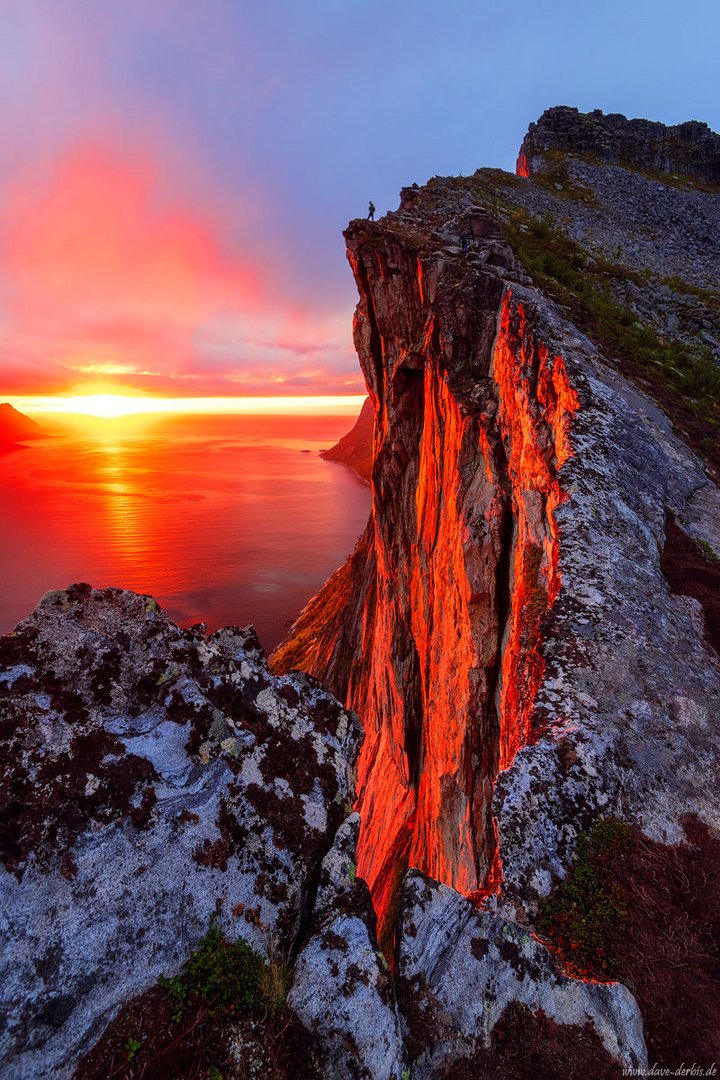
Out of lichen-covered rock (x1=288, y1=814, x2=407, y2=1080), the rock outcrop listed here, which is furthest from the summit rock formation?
the rock outcrop

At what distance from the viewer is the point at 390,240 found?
23609 mm

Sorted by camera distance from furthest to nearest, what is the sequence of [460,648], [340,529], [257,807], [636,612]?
[340,529] → [460,648] → [636,612] → [257,807]

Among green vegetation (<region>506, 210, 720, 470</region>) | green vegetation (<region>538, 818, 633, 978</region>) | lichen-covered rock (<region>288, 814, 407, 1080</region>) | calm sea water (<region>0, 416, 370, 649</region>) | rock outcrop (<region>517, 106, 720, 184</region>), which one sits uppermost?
rock outcrop (<region>517, 106, 720, 184</region>)

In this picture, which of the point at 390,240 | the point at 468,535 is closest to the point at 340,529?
the point at 390,240

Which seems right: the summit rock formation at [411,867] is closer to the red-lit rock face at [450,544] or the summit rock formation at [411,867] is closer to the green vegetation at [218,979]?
the green vegetation at [218,979]

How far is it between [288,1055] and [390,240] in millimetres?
27636

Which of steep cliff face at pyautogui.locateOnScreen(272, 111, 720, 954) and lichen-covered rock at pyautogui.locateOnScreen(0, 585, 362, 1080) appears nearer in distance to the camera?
lichen-covered rock at pyautogui.locateOnScreen(0, 585, 362, 1080)

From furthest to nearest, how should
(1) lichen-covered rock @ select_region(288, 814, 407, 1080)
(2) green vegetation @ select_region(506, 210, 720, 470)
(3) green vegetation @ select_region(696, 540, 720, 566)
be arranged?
(2) green vegetation @ select_region(506, 210, 720, 470)
(3) green vegetation @ select_region(696, 540, 720, 566)
(1) lichen-covered rock @ select_region(288, 814, 407, 1080)

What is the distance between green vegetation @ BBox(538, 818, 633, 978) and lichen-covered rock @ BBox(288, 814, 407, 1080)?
5.95ft

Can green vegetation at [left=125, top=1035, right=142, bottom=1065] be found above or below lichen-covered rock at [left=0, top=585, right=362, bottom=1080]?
below

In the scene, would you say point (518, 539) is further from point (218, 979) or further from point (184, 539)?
point (184, 539)

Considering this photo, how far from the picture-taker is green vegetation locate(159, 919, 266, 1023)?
3.40 metres

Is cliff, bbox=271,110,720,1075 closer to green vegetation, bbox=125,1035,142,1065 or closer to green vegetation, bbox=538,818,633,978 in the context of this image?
green vegetation, bbox=538,818,633,978

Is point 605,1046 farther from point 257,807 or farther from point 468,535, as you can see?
point 468,535
